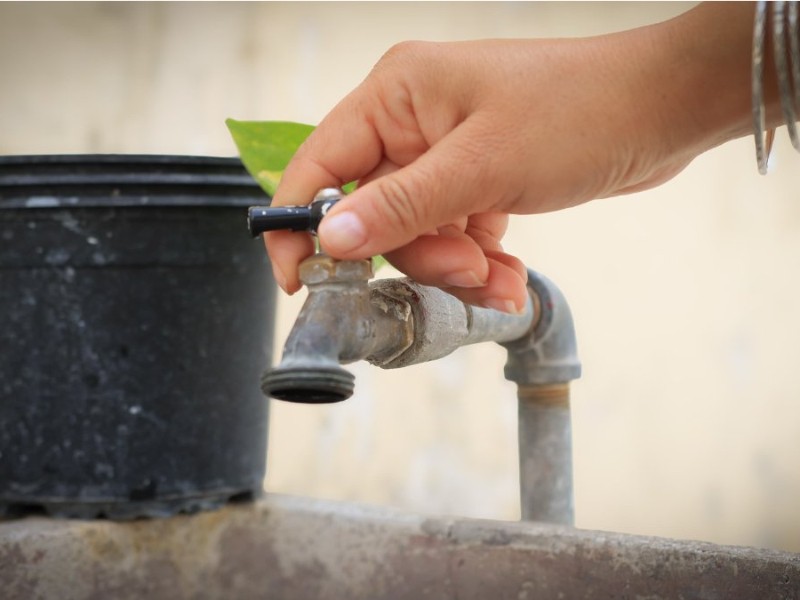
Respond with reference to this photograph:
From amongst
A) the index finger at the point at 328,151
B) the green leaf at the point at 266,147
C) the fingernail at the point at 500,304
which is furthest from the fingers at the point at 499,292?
the green leaf at the point at 266,147

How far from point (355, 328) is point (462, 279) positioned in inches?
5.2

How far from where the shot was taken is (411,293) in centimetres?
51

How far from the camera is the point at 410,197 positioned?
A: 1.44 feet

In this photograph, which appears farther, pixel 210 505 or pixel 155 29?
pixel 155 29

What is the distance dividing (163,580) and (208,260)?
0.93 feet

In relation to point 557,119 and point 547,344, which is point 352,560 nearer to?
point 547,344

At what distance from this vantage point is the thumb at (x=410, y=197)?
44 centimetres

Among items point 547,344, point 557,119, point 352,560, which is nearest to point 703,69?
point 557,119

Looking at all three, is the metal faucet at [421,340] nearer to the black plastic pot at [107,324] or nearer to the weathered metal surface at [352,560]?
the weathered metal surface at [352,560]

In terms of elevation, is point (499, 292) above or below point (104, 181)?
below

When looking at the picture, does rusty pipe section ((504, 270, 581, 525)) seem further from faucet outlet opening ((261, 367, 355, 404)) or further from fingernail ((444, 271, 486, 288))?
faucet outlet opening ((261, 367, 355, 404))

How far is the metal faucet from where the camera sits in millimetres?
383

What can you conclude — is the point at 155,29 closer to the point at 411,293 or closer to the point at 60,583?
the point at 60,583

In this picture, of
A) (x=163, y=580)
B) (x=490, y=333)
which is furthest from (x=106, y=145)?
A: (x=490, y=333)
